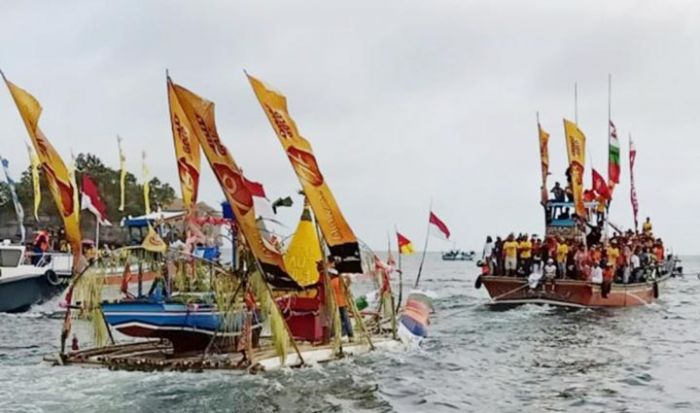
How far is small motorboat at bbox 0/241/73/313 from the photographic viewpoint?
3494 centimetres

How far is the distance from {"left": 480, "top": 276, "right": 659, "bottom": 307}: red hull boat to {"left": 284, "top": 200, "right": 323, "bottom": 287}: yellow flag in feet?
59.0

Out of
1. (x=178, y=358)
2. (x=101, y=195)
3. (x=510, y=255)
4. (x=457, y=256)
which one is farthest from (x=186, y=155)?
(x=457, y=256)

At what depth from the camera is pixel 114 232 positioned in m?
87.0

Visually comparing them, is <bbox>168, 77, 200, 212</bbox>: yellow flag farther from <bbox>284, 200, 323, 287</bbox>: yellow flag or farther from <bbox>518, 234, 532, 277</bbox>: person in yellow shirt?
<bbox>518, 234, 532, 277</bbox>: person in yellow shirt

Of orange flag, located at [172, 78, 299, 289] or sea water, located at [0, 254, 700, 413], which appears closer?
sea water, located at [0, 254, 700, 413]

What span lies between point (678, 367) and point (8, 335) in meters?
18.9

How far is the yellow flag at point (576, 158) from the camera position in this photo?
36.3 meters

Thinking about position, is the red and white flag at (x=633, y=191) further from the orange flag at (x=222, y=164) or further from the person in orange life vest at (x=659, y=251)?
the orange flag at (x=222, y=164)

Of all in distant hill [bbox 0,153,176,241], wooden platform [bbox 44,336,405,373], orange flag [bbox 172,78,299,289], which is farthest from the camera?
distant hill [bbox 0,153,176,241]

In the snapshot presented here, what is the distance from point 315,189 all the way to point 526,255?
68.0ft

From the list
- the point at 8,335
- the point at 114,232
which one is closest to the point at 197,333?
the point at 8,335

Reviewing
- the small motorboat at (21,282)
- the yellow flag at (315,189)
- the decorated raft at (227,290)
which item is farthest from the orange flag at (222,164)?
the small motorboat at (21,282)

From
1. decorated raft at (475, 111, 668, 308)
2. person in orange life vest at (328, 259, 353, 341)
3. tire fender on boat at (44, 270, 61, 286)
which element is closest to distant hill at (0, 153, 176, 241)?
tire fender on boat at (44, 270, 61, 286)

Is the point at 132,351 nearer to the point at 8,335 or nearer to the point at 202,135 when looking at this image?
the point at 202,135
